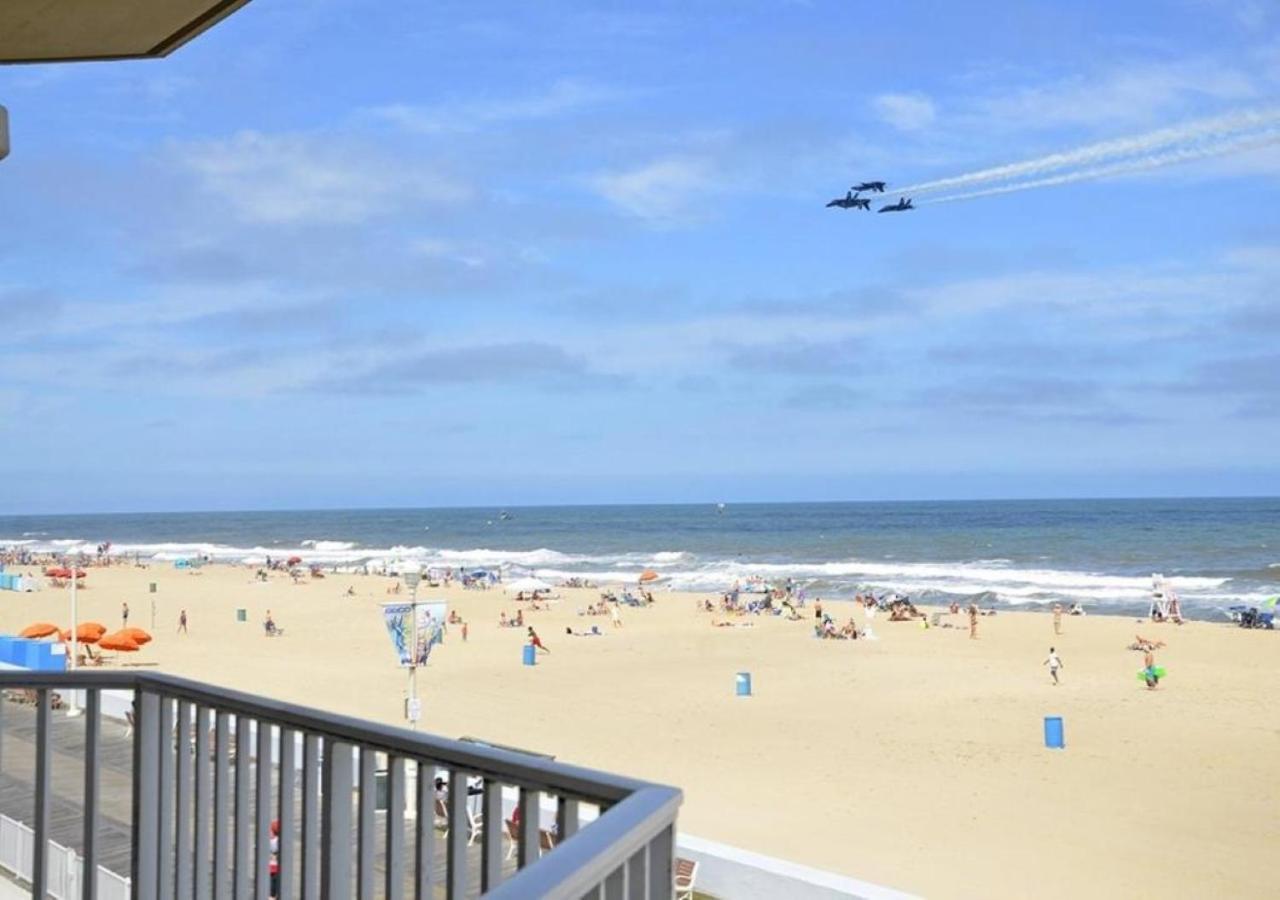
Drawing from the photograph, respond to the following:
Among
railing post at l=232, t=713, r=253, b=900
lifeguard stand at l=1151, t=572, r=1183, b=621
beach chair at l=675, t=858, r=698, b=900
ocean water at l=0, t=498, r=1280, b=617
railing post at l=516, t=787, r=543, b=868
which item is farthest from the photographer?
ocean water at l=0, t=498, r=1280, b=617

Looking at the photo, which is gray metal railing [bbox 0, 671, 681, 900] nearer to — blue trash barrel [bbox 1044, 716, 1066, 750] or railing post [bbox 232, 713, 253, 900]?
railing post [bbox 232, 713, 253, 900]

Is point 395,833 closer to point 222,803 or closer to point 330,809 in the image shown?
point 330,809

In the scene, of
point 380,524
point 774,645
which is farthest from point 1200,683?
point 380,524

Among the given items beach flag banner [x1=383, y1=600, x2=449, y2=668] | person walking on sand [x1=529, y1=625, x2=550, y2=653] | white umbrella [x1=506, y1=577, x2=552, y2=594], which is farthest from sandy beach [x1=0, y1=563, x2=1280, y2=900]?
white umbrella [x1=506, y1=577, x2=552, y2=594]

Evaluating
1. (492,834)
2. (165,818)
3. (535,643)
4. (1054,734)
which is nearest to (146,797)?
(165,818)

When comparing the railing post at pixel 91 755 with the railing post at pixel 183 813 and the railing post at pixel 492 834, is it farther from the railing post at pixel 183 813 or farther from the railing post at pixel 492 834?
the railing post at pixel 492 834

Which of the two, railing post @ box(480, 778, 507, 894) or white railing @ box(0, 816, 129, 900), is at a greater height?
railing post @ box(480, 778, 507, 894)

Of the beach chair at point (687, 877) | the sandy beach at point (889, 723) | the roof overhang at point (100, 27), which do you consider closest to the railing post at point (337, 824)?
the roof overhang at point (100, 27)
